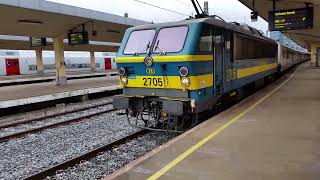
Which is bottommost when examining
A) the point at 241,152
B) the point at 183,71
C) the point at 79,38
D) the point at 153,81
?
the point at 241,152

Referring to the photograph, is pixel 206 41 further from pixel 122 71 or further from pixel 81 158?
pixel 81 158

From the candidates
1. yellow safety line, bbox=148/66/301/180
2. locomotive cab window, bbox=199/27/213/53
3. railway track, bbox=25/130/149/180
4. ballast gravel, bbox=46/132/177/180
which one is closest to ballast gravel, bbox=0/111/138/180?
railway track, bbox=25/130/149/180

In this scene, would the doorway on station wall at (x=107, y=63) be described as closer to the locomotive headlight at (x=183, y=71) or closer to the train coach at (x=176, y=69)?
the train coach at (x=176, y=69)

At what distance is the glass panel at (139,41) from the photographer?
855 centimetres

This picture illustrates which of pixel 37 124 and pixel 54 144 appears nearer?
pixel 54 144

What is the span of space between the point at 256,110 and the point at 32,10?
1064 centimetres

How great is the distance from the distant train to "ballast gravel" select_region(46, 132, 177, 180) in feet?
120

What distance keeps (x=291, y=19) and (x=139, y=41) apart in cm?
977

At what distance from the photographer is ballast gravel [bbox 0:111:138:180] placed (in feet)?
22.3

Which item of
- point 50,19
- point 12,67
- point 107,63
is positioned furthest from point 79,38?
point 107,63

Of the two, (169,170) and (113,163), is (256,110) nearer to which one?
(113,163)

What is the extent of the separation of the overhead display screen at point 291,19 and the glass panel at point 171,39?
9153mm

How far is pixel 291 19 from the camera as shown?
1593 centimetres

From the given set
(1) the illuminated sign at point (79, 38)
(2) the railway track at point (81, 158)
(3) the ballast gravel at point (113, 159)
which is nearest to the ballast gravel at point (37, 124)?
(2) the railway track at point (81, 158)
